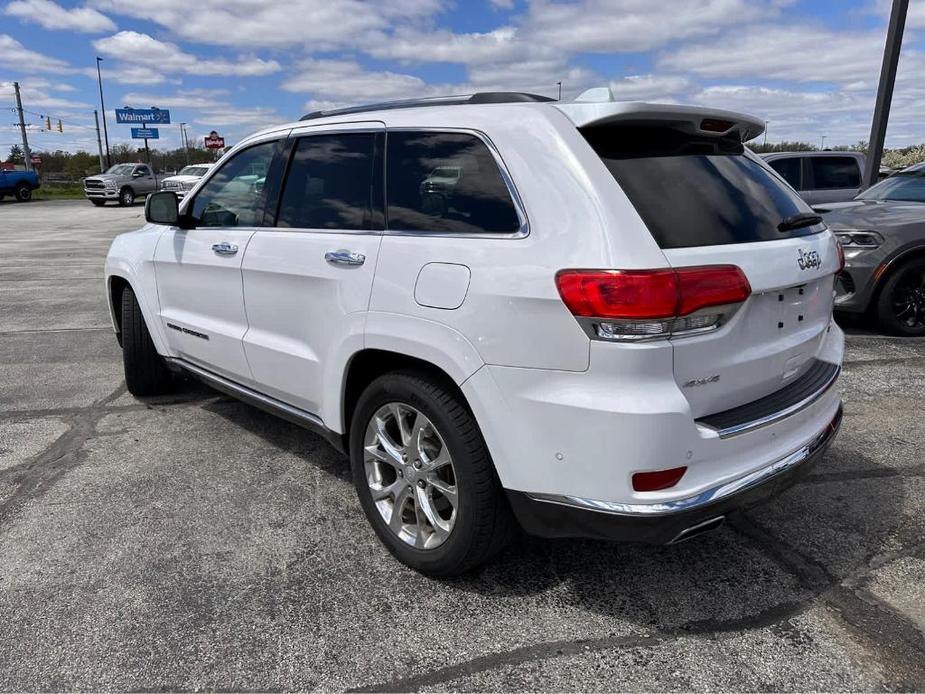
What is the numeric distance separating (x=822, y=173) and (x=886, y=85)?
1.54 m

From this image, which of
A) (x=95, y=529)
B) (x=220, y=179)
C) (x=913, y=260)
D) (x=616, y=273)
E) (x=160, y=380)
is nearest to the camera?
(x=616, y=273)

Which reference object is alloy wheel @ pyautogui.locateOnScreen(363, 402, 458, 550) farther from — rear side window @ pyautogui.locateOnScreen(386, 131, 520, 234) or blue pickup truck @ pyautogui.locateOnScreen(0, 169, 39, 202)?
blue pickup truck @ pyautogui.locateOnScreen(0, 169, 39, 202)

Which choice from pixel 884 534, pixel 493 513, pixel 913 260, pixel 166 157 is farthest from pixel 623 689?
pixel 166 157

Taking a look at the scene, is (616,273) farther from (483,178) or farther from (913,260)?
(913,260)

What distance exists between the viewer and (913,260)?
6.52 m

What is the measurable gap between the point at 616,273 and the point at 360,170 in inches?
56.2

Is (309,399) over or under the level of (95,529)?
over

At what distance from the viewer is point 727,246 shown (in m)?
2.36

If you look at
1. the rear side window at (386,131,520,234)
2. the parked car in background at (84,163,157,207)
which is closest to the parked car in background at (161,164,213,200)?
the parked car in background at (84,163,157,207)

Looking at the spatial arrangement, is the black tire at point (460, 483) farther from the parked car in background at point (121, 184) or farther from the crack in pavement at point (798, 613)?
the parked car in background at point (121, 184)

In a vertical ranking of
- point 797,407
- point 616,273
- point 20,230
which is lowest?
point 20,230

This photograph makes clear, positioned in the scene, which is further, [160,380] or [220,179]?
[160,380]

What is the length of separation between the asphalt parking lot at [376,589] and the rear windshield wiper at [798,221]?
1368 millimetres

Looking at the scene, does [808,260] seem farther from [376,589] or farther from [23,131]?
[23,131]
